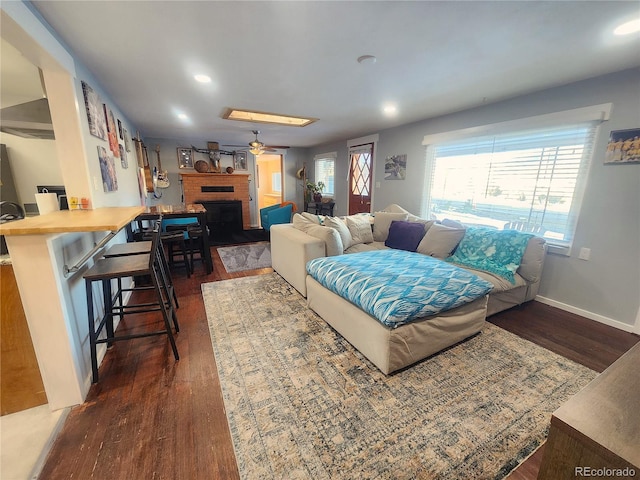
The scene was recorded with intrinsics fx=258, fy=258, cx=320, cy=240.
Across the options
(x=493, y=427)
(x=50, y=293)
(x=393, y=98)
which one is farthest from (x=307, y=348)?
(x=393, y=98)

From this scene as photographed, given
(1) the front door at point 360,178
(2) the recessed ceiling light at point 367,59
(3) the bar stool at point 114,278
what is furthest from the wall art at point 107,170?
(1) the front door at point 360,178

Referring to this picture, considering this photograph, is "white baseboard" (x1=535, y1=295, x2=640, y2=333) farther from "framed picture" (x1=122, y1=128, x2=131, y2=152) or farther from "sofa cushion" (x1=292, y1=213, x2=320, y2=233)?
"framed picture" (x1=122, y1=128, x2=131, y2=152)

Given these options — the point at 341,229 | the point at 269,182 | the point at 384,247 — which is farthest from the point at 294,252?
the point at 269,182

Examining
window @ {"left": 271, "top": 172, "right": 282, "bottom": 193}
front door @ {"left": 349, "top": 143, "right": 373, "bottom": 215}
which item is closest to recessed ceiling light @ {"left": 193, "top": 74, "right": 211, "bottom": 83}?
front door @ {"left": 349, "top": 143, "right": 373, "bottom": 215}

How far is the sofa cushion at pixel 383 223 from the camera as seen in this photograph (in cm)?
364

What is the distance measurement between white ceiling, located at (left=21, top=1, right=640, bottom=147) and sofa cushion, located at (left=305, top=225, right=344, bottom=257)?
1.47 m

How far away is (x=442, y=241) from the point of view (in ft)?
9.79

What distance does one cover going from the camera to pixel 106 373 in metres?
1.74

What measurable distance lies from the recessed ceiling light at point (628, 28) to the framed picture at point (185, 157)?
6695 millimetres

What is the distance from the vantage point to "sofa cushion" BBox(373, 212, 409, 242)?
364 centimetres

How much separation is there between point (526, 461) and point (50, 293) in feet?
8.26

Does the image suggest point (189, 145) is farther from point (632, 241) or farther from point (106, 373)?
point (632, 241)

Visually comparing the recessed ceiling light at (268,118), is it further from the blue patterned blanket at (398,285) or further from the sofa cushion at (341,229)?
the blue patterned blanket at (398,285)

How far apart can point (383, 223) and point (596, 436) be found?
122 inches
